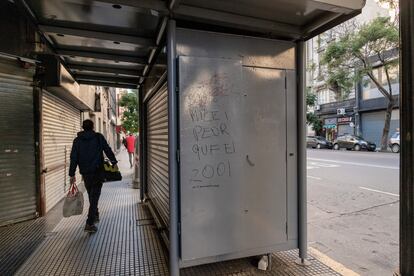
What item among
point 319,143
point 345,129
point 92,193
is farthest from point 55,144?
point 345,129

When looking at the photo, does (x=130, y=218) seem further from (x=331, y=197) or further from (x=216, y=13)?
(x=331, y=197)

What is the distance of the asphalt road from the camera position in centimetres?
416

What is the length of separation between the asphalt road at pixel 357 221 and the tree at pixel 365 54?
1552cm

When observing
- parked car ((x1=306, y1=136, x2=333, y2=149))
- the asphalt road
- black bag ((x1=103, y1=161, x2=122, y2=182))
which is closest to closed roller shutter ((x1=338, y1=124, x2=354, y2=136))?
parked car ((x1=306, y1=136, x2=333, y2=149))

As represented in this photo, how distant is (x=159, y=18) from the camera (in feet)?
11.8

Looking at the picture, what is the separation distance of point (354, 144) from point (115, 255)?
26.4 metres

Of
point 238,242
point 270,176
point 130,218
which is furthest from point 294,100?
point 130,218

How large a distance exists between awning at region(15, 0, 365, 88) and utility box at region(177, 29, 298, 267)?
7.3 inches

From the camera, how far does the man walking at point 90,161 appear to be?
508 centimetres

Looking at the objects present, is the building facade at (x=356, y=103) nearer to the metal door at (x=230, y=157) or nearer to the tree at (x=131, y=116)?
the tree at (x=131, y=116)

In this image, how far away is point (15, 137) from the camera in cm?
552

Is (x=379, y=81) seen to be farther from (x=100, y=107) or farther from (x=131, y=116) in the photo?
(x=100, y=107)

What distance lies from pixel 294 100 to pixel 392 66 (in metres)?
23.3

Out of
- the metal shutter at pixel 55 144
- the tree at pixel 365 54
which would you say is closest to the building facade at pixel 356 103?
the tree at pixel 365 54
